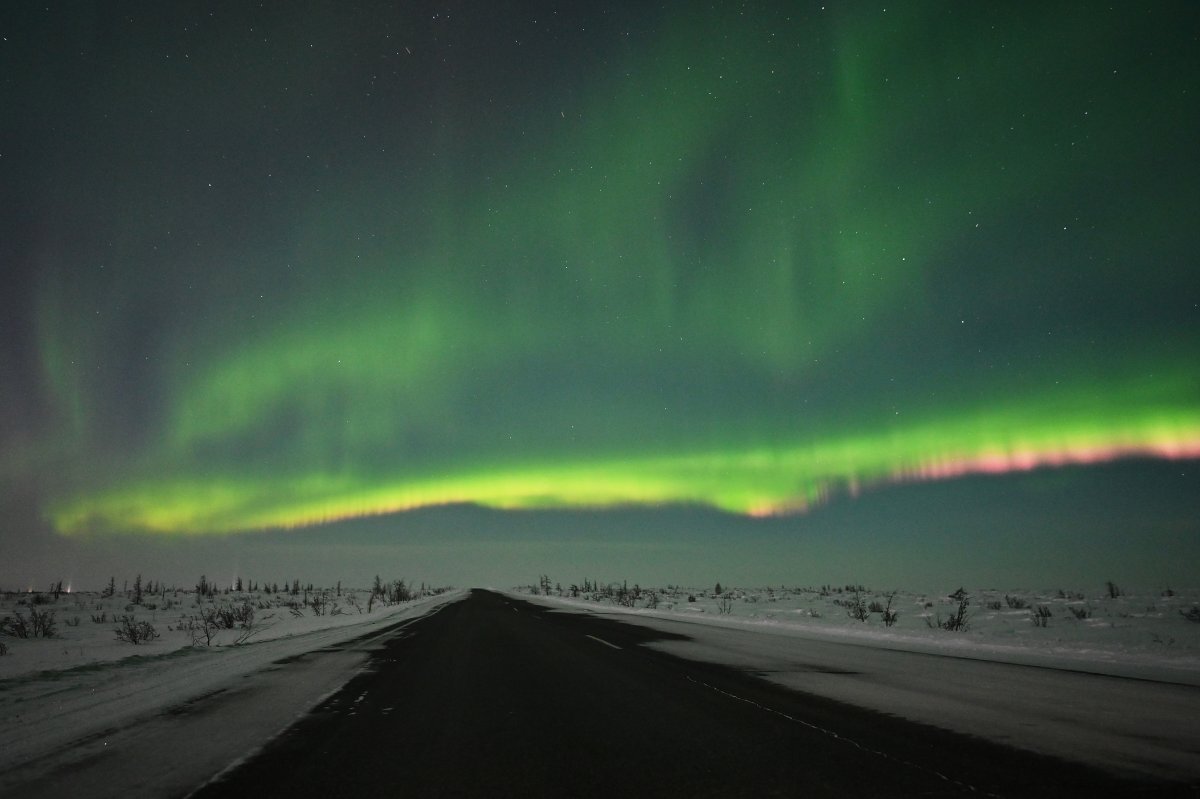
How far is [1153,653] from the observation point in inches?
437

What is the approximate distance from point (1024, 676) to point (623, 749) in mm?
6839

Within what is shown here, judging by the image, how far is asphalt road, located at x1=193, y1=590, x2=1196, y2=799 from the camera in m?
4.13

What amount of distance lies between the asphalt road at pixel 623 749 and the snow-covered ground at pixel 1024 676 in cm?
59

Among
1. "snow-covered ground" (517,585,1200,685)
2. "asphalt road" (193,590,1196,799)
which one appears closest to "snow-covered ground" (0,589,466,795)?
"asphalt road" (193,590,1196,799)

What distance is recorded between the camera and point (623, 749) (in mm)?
5145

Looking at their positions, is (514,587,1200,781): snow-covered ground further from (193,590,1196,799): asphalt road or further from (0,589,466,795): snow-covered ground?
(0,589,466,795): snow-covered ground

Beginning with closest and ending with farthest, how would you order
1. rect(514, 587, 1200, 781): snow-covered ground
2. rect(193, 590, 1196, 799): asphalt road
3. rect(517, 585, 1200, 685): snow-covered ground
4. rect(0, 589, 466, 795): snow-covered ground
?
rect(193, 590, 1196, 799): asphalt road → rect(0, 589, 466, 795): snow-covered ground → rect(514, 587, 1200, 781): snow-covered ground → rect(517, 585, 1200, 685): snow-covered ground

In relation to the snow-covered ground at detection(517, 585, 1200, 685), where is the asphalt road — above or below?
above

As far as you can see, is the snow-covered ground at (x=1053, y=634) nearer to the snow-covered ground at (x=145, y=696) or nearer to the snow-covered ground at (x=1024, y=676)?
the snow-covered ground at (x=1024, y=676)

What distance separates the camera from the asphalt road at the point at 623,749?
4133 millimetres

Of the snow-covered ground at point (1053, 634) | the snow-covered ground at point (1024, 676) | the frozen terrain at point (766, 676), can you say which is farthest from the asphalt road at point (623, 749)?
the snow-covered ground at point (1053, 634)

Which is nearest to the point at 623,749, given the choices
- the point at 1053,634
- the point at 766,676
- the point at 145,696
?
the point at 766,676

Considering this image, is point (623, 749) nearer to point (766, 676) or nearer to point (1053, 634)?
point (766, 676)

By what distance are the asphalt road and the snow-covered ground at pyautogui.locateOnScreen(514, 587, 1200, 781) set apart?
59 centimetres
